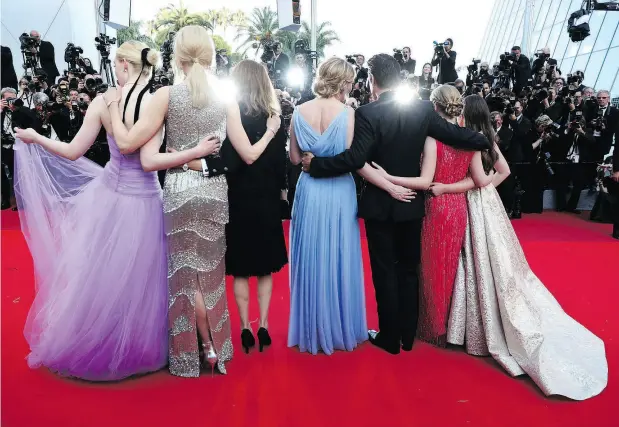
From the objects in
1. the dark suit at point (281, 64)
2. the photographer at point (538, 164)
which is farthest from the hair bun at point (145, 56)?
the dark suit at point (281, 64)

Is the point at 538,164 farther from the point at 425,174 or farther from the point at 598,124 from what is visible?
the point at 425,174

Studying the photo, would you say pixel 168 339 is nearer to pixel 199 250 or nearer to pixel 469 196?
pixel 199 250

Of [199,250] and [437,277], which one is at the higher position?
[199,250]

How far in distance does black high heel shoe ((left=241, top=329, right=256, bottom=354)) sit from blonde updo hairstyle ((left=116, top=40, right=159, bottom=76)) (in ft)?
4.71

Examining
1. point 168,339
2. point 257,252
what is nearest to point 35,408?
point 168,339

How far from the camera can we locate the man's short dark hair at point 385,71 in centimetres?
248

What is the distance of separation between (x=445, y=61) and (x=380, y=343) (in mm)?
7803

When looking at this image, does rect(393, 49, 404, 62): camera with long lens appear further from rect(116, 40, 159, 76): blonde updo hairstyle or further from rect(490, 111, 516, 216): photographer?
rect(116, 40, 159, 76): blonde updo hairstyle

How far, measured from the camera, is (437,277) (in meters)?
2.66

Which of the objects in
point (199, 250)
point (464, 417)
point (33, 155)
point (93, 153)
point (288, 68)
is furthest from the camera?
point (288, 68)

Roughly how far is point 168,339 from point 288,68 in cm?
791

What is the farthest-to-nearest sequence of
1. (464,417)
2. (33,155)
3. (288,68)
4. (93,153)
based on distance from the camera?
(288,68)
(93,153)
(33,155)
(464,417)

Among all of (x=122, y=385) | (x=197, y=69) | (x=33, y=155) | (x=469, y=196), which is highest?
(x=197, y=69)

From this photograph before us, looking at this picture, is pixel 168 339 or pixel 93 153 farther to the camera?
pixel 93 153
